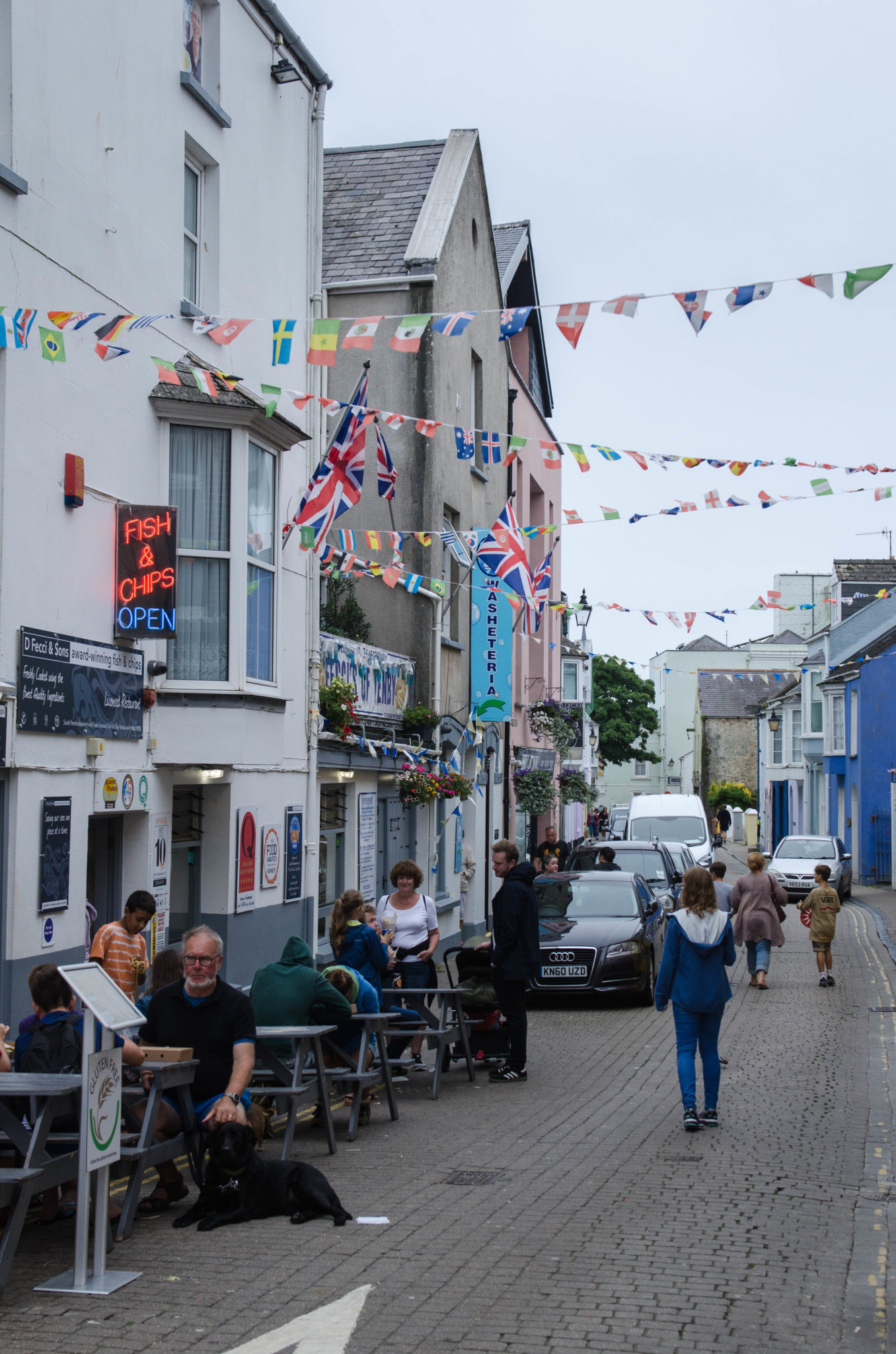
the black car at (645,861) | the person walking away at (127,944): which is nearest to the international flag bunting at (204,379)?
the person walking away at (127,944)

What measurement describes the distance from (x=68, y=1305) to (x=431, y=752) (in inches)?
566

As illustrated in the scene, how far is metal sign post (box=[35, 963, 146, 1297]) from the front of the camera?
578 cm

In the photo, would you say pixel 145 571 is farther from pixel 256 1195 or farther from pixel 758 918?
pixel 758 918

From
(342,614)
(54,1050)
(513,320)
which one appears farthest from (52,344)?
(342,614)

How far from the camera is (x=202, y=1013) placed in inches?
287

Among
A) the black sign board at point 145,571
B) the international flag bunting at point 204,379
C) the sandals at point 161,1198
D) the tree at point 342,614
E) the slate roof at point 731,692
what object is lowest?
the sandals at point 161,1198

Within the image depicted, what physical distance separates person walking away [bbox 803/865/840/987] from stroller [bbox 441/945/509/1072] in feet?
23.0

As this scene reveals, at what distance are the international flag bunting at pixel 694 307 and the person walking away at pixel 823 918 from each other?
10.4m

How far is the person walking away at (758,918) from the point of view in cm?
1788

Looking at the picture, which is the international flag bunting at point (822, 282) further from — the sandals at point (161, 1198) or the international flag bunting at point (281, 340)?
the sandals at point (161, 1198)

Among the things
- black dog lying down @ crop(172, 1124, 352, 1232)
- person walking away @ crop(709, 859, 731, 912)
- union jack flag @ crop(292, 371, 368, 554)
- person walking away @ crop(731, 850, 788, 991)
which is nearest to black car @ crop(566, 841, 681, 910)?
person walking away @ crop(731, 850, 788, 991)

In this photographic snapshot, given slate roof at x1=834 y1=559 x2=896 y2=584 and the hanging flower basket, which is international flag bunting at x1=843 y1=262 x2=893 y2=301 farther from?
slate roof at x1=834 y1=559 x2=896 y2=584

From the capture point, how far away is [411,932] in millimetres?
11625

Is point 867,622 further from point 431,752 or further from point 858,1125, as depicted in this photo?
point 858,1125
